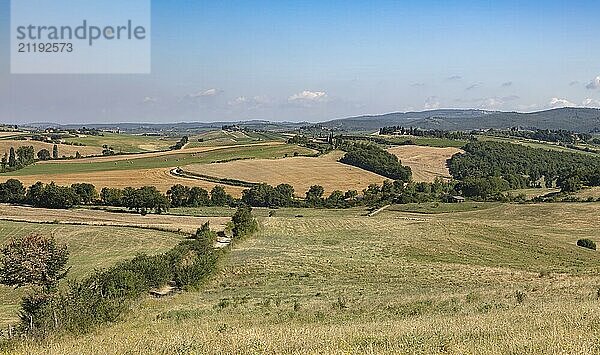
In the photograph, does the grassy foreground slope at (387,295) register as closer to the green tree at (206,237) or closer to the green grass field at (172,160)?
the green tree at (206,237)

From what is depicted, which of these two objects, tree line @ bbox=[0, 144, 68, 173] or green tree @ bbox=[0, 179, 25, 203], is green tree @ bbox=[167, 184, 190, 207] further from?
tree line @ bbox=[0, 144, 68, 173]

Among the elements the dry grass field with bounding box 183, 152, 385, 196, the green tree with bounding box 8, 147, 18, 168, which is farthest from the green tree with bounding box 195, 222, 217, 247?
the green tree with bounding box 8, 147, 18, 168

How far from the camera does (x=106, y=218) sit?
70.6 m

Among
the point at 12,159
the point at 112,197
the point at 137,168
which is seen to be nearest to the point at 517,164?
the point at 137,168

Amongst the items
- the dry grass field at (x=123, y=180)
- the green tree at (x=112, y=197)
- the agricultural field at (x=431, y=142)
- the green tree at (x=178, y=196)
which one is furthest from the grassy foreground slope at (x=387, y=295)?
the agricultural field at (x=431, y=142)

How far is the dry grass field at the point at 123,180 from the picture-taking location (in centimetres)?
9544

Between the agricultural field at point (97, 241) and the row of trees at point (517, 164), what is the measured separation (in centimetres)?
8606

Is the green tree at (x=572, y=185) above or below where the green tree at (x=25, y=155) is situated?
below

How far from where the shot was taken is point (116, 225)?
64062mm

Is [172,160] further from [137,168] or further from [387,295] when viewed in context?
[387,295]

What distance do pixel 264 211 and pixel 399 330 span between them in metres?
75.3

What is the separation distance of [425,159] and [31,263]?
5020 inches

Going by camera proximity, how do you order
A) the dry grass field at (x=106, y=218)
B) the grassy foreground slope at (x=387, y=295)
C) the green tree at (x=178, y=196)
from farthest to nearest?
the green tree at (x=178, y=196) → the dry grass field at (x=106, y=218) → the grassy foreground slope at (x=387, y=295)

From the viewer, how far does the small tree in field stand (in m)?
28.1
